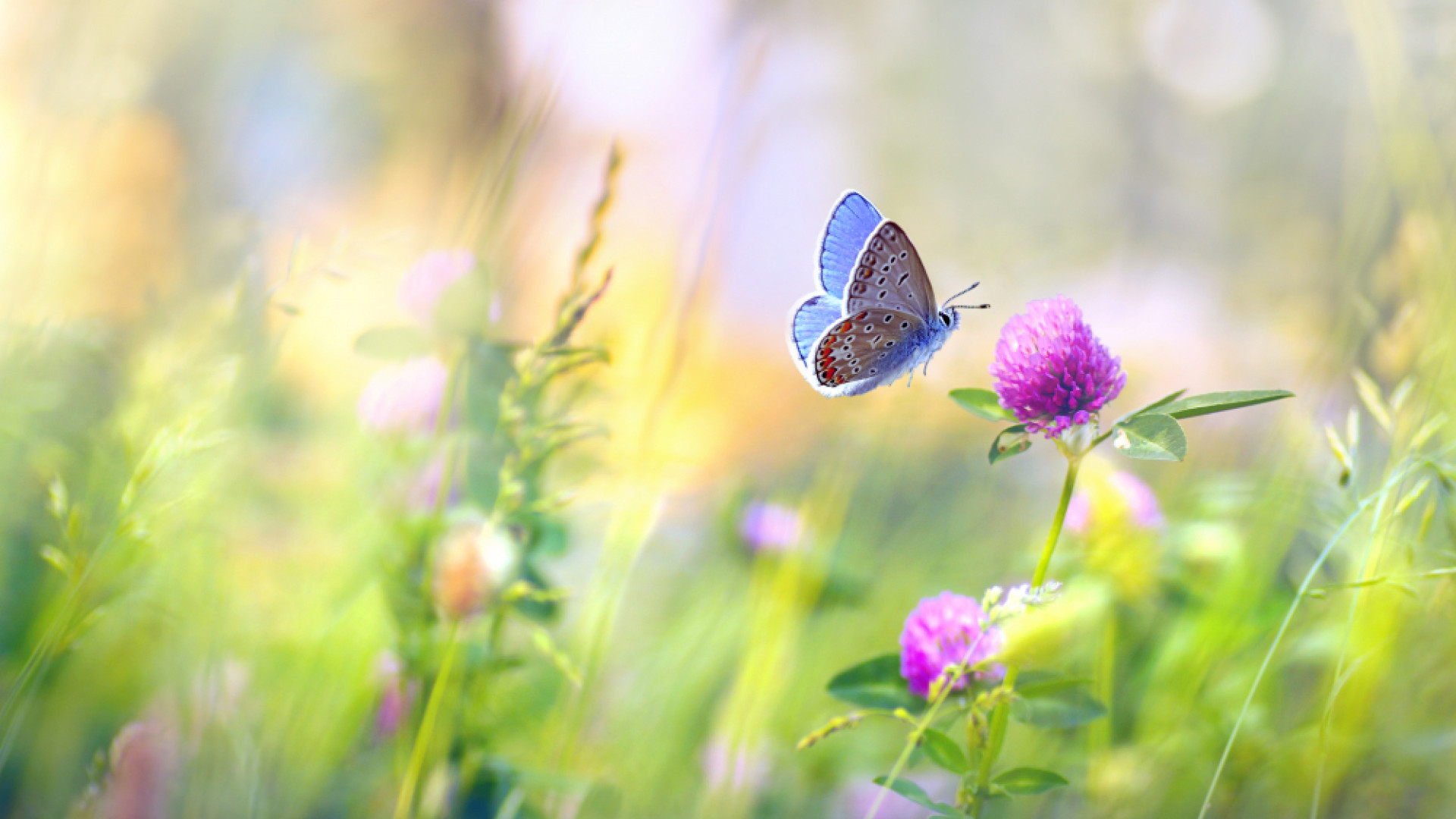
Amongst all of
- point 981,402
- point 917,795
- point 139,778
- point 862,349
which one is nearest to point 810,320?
point 862,349

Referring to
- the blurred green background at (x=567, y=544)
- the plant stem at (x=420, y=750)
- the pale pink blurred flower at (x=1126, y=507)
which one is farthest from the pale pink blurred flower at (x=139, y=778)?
the pale pink blurred flower at (x=1126, y=507)

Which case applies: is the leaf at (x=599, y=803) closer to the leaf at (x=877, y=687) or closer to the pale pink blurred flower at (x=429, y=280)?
the leaf at (x=877, y=687)

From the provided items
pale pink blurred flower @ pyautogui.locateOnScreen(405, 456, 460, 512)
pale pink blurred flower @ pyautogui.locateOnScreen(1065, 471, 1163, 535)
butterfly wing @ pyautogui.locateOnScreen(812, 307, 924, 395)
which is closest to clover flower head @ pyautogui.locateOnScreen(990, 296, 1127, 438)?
butterfly wing @ pyautogui.locateOnScreen(812, 307, 924, 395)

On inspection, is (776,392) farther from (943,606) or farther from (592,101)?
(943,606)

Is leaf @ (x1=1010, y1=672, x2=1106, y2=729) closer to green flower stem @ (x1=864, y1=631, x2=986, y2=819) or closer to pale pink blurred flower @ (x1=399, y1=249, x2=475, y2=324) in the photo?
green flower stem @ (x1=864, y1=631, x2=986, y2=819)

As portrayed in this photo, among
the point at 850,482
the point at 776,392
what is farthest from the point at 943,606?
the point at 776,392
